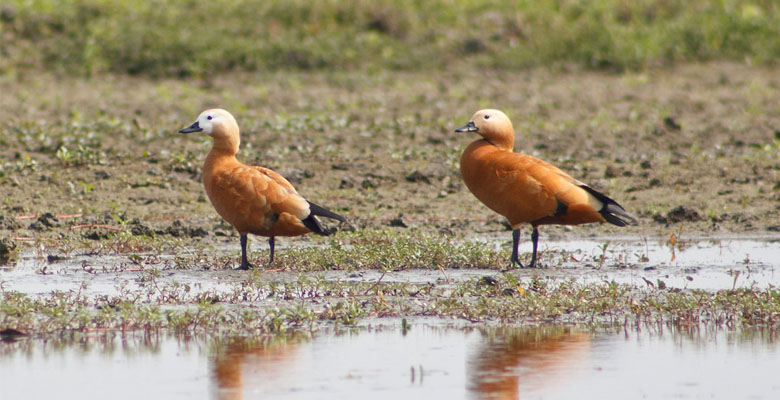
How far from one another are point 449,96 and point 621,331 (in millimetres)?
10143

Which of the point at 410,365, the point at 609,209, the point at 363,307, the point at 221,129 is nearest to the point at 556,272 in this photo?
the point at 609,209

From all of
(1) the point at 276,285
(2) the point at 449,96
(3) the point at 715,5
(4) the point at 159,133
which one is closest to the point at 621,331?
(1) the point at 276,285

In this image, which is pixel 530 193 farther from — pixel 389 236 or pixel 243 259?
pixel 243 259

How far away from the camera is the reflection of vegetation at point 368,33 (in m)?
18.4

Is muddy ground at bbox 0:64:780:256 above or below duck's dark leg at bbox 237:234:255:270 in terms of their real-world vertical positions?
above

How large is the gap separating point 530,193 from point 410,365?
3134 millimetres

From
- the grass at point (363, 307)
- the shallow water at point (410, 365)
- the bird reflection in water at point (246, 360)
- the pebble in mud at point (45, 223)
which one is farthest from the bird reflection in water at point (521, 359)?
the pebble in mud at point (45, 223)

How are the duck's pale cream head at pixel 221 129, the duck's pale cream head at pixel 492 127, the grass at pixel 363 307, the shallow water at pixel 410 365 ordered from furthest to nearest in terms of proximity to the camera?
the duck's pale cream head at pixel 492 127
the duck's pale cream head at pixel 221 129
the grass at pixel 363 307
the shallow water at pixel 410 365

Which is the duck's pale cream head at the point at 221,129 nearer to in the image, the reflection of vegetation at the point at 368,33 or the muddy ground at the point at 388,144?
the muddy ground at the point at 388,144

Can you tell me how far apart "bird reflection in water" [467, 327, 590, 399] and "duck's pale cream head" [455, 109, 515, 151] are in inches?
115

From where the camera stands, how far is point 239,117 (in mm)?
15453

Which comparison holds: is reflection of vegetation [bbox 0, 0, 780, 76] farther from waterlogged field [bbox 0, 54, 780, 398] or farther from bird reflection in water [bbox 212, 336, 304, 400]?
bird reflection in water [bbox 212, 336, 304, 400]

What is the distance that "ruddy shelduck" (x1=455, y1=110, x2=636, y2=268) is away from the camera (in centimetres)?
888

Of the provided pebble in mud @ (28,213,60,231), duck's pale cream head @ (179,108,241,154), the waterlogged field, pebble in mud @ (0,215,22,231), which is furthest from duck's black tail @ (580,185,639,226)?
pebble in mud @ (0,215,22,231)
